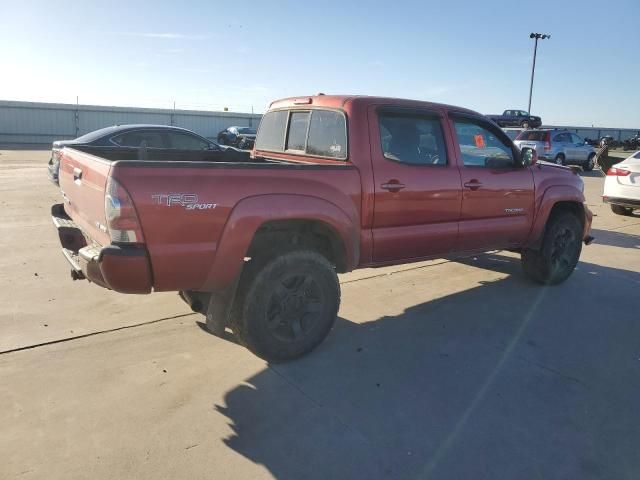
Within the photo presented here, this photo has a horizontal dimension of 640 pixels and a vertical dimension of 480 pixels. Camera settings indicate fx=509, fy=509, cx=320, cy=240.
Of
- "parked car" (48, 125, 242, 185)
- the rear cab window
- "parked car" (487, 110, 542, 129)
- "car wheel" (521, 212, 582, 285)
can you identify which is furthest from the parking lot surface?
"parked car" (487, 110, 542, 129)

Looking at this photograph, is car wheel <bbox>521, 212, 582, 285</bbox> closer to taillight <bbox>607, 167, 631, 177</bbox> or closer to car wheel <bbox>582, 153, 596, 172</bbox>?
taillight <bbox>607, 167, 631, 177</bbox>

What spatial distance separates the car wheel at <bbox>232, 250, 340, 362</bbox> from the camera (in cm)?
367

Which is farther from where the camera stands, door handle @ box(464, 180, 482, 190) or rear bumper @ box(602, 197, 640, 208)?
rear bumper @ box(602, 197, 640, 208)

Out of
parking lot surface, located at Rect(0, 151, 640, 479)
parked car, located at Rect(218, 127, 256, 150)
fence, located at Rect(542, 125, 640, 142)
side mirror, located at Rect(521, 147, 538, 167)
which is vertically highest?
fence, located at Rect(542, 125, 640, 142)

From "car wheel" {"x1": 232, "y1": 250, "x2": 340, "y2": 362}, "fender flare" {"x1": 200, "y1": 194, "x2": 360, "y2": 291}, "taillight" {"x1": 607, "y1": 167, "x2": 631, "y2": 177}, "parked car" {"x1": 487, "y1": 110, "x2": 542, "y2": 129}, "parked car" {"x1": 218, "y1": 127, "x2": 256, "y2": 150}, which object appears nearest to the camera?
"fender flare" {"x1": 200, "y1": 194, "x2": 360, "y2": 291}

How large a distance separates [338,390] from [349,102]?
232 cm

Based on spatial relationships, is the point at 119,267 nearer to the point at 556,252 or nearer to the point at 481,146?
the point at 481,146

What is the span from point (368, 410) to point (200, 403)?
3.56 feet

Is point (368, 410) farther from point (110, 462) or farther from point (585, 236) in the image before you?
point (585, 236)

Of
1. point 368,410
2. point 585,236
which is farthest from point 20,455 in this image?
point 585,236

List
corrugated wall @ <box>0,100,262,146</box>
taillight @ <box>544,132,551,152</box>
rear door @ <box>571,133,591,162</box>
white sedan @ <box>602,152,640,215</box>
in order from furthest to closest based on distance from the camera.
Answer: corrugated wall @ <box>0,100,262,146</box>, rear door @ <box>571,133,591,162</box>, taillight @ <box>544,132,551,152</box>, white sedan @ <box>602,152,640,215</box>

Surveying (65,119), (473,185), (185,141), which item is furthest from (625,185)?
(65,119)

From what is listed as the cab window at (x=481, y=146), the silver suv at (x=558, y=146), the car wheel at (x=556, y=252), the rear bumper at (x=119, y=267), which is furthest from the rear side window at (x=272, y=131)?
the silver suv at (x=558, y=146)

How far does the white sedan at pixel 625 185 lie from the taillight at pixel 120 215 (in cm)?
1032
